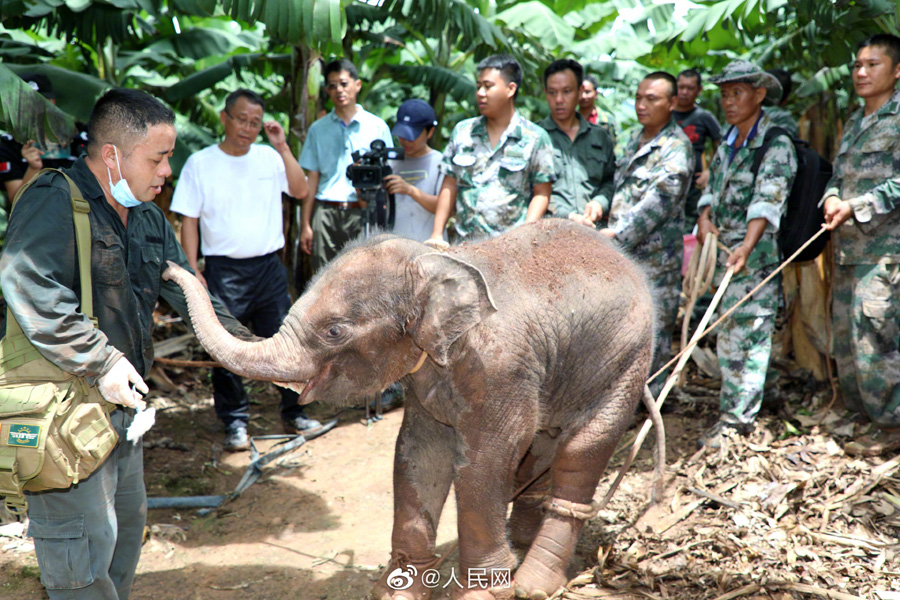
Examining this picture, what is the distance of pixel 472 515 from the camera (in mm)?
3672

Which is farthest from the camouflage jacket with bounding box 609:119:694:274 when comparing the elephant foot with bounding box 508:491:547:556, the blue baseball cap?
the elephant foot with bounding box 508:491:547:556

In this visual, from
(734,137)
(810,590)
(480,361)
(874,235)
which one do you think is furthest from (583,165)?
(810,590)

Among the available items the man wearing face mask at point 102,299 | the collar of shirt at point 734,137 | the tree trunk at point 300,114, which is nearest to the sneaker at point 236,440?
the tree trunk at point 300,114

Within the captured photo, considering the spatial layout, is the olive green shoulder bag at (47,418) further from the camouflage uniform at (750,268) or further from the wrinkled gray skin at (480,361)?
the camouflage uniform at (750,268)

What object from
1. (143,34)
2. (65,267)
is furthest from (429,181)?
(143,34)

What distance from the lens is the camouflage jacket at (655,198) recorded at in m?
5.65

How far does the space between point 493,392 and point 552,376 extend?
498mm

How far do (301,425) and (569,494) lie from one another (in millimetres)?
3041

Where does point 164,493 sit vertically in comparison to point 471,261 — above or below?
below

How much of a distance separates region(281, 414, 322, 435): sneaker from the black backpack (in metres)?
3.97

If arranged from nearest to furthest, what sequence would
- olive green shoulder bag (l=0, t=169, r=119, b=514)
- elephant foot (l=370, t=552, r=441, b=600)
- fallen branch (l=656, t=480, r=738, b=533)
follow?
olive green shoulder bag (l=0, t=169, r=119, b=514) → elephant foot (l=370, t=552, r=441, b=600) → fallen branch (l=656, t=480, r=738, b=533)

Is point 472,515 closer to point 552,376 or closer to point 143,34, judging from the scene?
point 552,376

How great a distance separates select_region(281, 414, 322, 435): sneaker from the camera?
6.38 metres

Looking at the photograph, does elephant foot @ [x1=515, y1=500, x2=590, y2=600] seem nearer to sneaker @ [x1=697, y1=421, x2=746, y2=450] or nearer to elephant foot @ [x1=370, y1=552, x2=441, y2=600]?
elephant foot @ [x1=370, y1=552, x2=441, y2=600]
